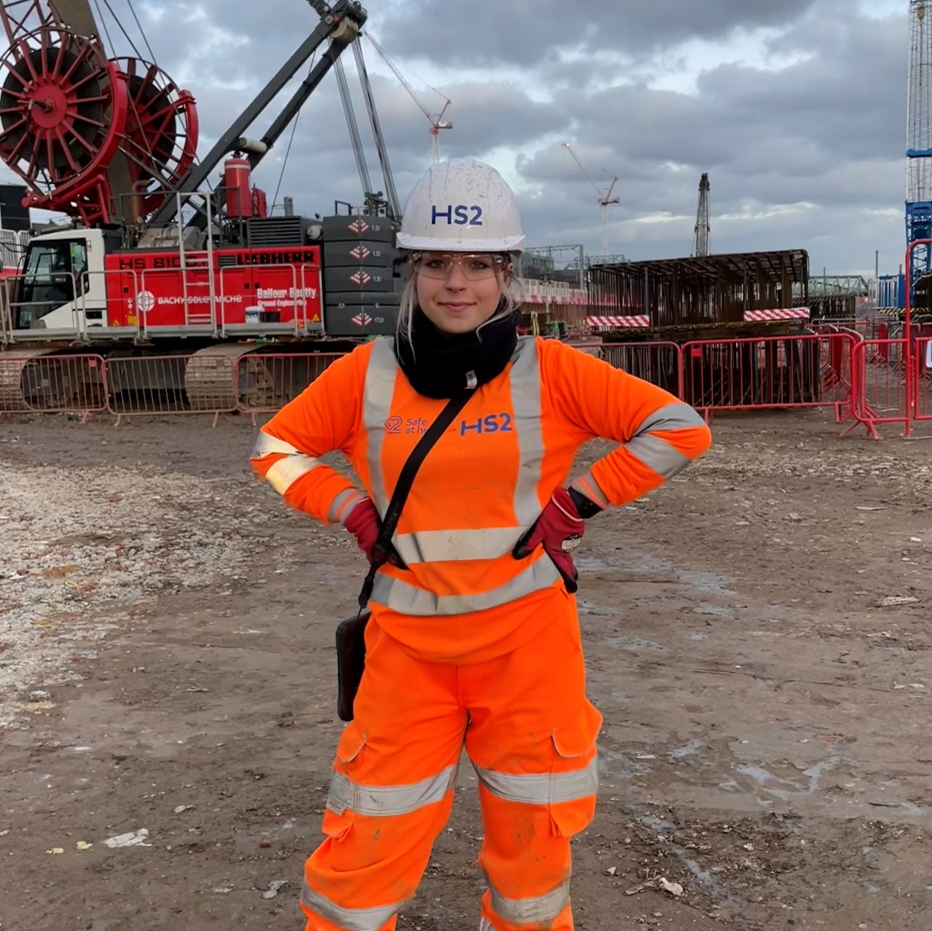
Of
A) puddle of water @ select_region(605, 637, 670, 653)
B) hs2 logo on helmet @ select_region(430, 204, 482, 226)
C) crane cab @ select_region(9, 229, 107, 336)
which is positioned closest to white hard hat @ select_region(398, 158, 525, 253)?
hs2 logo on helmet @ select_region(430, 204, 482, 226)

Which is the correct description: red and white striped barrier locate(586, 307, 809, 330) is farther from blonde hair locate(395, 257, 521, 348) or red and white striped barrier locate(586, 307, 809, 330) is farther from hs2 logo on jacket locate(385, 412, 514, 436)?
hs2 logo on jacket locate(385, 412, 514, 436)

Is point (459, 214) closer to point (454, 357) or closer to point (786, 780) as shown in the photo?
point (454, 357)

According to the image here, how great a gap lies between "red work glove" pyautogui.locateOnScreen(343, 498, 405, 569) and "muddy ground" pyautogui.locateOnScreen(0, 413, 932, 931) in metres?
1.24

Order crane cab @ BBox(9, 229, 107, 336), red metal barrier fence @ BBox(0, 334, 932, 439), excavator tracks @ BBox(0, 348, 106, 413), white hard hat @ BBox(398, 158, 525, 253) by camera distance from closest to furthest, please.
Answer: white hard hat @ BBox(398, 158, 525, 253) < red metal barrier fence @ BBox(0, 334, 932, 439) < excavator tracks @ BBox(0, 348, 106, 413) < crane cab @ BBox(9, 229, 107, 336)

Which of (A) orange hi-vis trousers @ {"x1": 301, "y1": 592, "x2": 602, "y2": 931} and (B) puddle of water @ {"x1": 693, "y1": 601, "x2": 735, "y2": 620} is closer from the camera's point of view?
(A) orange hi-vis trousers @ {"x1": 301, "y1": 592, "x2": 602, "y2": 931}

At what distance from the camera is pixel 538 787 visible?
2.31m

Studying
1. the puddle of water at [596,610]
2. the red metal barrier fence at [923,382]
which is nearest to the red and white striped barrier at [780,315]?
the red metal barrier fence at [923,382]

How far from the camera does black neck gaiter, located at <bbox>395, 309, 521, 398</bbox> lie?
2312 millimetres

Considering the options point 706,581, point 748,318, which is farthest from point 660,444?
point 748,318

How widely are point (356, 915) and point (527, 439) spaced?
1.18 m

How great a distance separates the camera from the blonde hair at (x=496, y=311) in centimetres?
241

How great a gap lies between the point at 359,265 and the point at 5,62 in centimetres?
796

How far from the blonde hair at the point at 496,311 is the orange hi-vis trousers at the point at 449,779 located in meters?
0.75

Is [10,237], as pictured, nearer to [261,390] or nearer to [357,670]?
[261,390]
